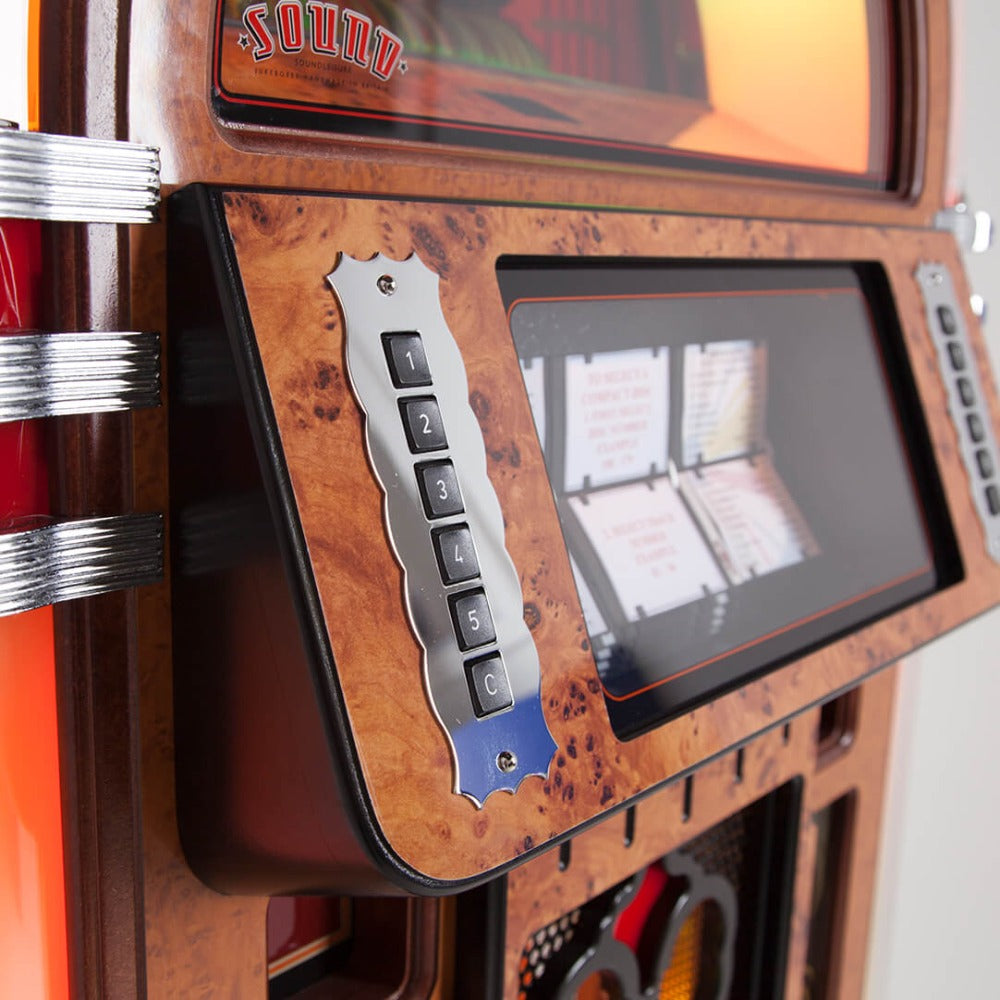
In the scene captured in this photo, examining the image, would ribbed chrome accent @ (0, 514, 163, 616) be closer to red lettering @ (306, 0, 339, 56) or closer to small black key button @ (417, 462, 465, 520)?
small black key button @ (417, 462, 465, 520)

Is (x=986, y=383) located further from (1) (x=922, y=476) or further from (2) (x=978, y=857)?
(2) (x=978, y=857)

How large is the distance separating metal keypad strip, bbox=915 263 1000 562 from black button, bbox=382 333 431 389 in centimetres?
75

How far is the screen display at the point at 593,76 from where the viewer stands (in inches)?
28.7

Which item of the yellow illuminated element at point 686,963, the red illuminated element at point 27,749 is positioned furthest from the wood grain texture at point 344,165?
the yellow illuminated element at point 686,963

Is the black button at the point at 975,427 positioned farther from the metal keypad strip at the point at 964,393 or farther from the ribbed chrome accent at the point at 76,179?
the ribbed chrome accent at the point at 76,179

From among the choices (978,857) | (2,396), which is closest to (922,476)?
(2,396)

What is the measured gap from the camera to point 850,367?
1.19 meters

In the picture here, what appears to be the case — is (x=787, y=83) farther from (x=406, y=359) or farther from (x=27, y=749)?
(x=27, y=749)

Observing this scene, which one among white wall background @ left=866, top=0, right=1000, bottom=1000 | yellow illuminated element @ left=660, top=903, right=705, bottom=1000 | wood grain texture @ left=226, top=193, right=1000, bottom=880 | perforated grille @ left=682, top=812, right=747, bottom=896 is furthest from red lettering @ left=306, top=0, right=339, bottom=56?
white wall background @ left=866, top=0, right=1000, bottom=1000

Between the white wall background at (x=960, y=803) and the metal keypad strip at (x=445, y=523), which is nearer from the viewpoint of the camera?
the metal keypad strip at (x=445, y=523)

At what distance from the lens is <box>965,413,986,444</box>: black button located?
4.13ft

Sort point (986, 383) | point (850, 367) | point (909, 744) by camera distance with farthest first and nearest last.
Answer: point (909, 744) < point (986, 383) < point (850, 367)

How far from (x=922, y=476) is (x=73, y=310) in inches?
36.5

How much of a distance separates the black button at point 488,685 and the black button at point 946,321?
Result: 80 centimetres
